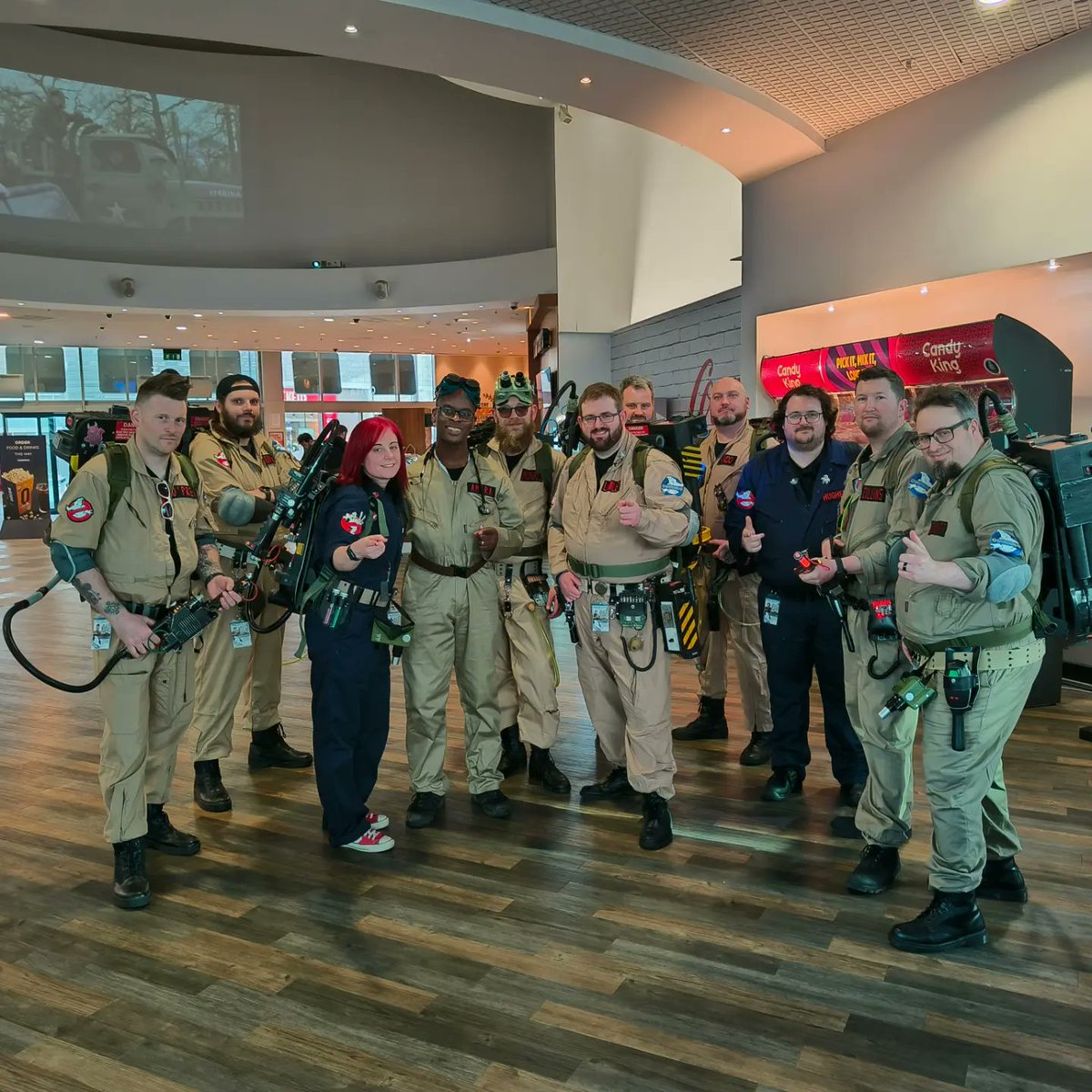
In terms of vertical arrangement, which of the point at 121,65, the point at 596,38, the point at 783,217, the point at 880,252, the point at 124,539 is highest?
the point at 121,65

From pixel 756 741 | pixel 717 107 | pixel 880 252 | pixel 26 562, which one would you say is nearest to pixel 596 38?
pixel 717 107

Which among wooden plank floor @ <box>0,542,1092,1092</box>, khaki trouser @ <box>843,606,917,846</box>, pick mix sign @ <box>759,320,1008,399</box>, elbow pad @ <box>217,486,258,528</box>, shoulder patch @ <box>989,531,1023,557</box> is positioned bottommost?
wooden plank floor @ <box>0,542,1092,1092</box>

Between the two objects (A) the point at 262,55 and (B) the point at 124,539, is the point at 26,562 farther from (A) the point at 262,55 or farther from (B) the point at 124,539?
(B) the point at 124,539

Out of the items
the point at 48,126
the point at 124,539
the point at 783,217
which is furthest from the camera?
the point at 48,126

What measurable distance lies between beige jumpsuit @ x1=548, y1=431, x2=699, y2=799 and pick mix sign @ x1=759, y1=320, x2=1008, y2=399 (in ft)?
8.03

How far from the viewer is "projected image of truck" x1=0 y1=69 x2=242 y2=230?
14883 mm

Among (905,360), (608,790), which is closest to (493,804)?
(608,790)

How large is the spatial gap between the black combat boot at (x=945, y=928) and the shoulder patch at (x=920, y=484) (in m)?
1.17

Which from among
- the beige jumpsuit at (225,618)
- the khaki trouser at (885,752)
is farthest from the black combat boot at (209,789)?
the khaki trouser at (885,752)

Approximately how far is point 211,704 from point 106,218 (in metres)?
15.4

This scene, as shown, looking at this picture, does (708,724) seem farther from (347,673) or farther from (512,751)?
(347,673)

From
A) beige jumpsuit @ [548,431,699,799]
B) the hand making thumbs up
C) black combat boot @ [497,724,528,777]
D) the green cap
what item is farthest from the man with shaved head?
the green cap

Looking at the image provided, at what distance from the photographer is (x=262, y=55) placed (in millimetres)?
15875

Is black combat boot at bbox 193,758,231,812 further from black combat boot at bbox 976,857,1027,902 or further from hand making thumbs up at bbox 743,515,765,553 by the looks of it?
black combat boot at bbox 976,857,1027,902
